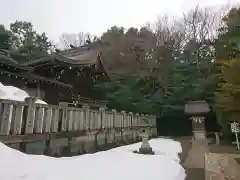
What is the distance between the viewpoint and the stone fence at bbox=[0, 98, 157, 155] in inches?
189

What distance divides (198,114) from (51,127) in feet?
59.6

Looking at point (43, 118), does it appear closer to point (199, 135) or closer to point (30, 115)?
Result: point (30, 115)

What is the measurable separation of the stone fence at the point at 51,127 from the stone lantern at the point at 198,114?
1316cm

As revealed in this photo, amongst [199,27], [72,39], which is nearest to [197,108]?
[199,27]

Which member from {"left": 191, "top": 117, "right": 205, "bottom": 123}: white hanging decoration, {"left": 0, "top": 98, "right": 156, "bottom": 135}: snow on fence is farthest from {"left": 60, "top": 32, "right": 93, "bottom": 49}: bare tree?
{"left": 0, "top": 98, "right": 156, "bottom": 135}: snow on fence

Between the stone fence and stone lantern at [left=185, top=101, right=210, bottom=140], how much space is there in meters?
13.2

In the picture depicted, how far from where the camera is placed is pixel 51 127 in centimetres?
610

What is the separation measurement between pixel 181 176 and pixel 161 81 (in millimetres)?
21022

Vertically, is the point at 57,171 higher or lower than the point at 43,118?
lower

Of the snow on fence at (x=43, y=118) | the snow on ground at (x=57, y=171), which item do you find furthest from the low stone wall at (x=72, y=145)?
the snow on ground at (x=57, y=171)

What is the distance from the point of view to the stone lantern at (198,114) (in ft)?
70.8

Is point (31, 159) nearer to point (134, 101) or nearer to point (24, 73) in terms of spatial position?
point (24, 73)

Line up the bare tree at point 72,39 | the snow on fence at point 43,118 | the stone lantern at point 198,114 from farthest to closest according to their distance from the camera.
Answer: the bare tree at point 72,39 < the stone lantern at point 198,114 < the snow on fence at point 43,118

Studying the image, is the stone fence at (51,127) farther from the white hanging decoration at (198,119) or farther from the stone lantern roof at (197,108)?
the white hanging decoration at (198,119)
